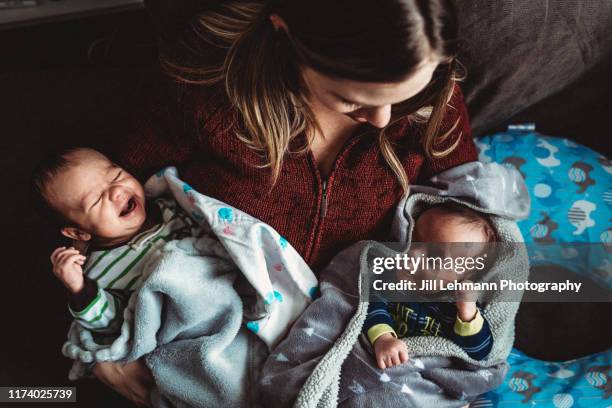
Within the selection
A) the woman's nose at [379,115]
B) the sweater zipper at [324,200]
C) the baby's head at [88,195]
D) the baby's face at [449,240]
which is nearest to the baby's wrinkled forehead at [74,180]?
the baby's head at [88,195]

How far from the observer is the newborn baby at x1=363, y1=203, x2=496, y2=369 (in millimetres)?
1032

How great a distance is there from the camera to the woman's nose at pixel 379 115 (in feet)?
2.66

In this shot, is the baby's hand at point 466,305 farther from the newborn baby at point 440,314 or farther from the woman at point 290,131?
the woman at point 290,131

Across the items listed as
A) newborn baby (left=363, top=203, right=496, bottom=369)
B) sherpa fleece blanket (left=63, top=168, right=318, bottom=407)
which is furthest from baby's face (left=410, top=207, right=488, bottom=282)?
sherpa fleece blanket (left=63, top=168, right=318, bottom=407)

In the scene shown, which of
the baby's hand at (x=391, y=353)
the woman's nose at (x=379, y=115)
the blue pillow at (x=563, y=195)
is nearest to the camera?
the woman's nose at (x=379, y=115)

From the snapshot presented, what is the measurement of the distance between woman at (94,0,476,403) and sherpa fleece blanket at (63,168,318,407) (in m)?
0.05

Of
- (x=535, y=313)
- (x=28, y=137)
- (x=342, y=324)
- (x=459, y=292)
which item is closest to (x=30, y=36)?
(x=28, y=137)

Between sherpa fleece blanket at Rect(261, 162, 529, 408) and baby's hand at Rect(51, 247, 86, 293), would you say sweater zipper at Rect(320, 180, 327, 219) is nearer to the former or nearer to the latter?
sherpa fleece blanket at Rect(261, 162, 529, 408)

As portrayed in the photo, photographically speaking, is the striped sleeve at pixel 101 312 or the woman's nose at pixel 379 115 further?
the striped sleeve at pixel 101 312

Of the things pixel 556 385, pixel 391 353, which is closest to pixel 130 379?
pixel 391 353

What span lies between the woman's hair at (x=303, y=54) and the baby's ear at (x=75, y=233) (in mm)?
382

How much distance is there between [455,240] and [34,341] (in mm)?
910

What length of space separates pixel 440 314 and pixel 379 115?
47 centimetres

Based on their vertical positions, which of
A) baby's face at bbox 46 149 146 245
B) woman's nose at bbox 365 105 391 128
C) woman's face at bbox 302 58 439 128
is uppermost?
woman's face at bbox 302 58 439 128
